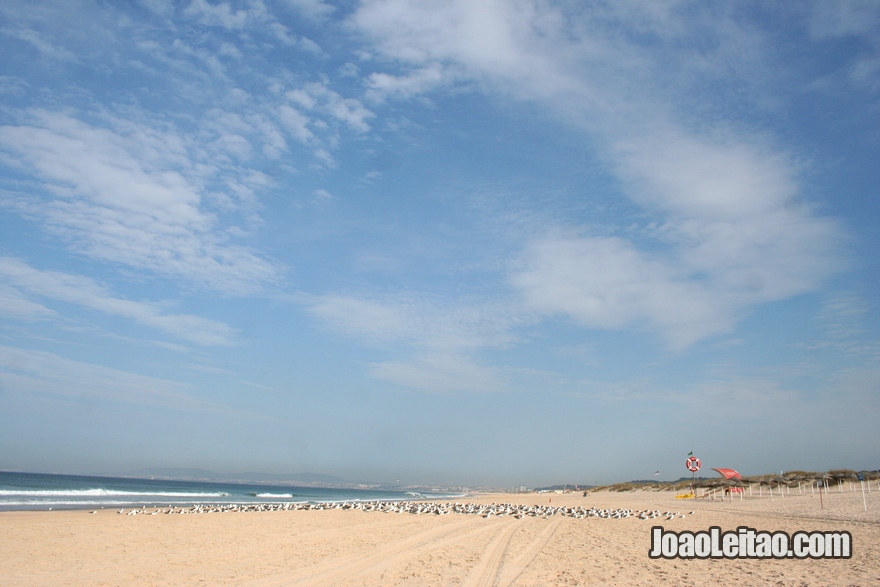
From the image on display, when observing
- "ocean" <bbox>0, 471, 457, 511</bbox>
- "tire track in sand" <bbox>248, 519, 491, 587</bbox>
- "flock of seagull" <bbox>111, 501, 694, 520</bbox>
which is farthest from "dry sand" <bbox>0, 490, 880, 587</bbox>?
"ocean" <bbox>0, 471, 457, 511</bbox>

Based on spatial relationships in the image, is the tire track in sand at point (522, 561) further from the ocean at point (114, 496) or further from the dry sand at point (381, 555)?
the ocean at point (114, 496)

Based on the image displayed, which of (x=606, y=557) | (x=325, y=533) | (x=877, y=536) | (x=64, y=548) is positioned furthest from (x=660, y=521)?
(x=64, y=548)

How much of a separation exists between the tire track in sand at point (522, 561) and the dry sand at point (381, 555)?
35 millimetres

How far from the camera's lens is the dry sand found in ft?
33.9

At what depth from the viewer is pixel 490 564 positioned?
12164 millimetres

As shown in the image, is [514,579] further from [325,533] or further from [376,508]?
[376,508]

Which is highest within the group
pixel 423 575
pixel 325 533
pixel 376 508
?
pixel 423 575

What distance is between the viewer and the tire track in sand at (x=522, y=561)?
409 inches

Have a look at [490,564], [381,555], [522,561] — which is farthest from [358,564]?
[522,561]

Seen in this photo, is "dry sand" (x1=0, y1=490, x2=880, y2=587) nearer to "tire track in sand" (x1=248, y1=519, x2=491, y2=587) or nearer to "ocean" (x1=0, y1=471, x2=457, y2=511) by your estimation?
"tire track in sand" (x1=248, y1=519, x2=491, y2=587)

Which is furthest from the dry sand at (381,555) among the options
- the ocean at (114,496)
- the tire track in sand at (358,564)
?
the ocean at (114,496)

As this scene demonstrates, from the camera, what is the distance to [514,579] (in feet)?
34.0

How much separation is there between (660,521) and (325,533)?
14.5 meters

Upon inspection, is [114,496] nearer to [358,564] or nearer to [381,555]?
[381,555]
